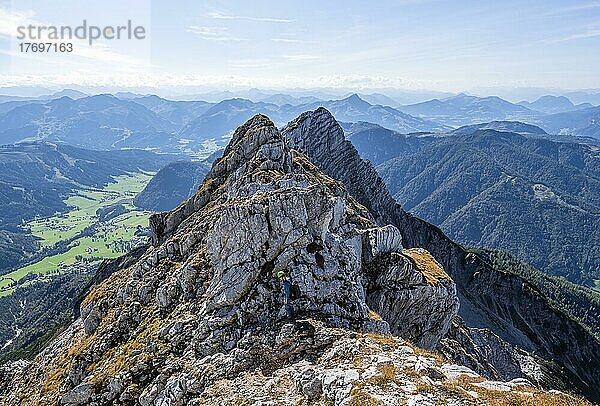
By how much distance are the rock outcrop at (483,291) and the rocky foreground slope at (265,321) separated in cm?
6485

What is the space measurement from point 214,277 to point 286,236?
25.6 ft

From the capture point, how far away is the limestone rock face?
33.9 m

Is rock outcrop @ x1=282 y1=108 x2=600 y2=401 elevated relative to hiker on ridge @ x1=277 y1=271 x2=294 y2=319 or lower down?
lower down

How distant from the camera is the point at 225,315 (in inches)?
1473

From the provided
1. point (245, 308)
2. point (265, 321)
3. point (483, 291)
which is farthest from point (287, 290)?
point (483, 291)

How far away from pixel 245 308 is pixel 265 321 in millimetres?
2188

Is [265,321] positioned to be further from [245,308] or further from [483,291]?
[483,291]

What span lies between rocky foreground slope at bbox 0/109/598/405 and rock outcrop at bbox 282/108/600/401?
64.9 meters

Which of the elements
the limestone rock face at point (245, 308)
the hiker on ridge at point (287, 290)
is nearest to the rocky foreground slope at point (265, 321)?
the limestone rock face at point (245, 308)

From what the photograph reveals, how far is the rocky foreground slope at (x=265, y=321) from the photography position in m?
28.6

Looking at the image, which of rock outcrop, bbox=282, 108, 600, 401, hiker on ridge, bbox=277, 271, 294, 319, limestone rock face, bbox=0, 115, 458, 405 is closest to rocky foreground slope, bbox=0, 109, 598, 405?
limestone rock face, bbox=0, 115, 458, 405

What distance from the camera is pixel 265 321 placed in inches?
1454

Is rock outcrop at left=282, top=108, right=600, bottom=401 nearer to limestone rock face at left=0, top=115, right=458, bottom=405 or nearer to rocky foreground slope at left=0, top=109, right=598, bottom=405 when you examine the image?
rocky foreground slope at left=0, top=109, right=598, bottom=405

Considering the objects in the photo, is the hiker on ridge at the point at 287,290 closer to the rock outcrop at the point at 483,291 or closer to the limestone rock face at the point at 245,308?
the limestone rock face at the point at 245,308
